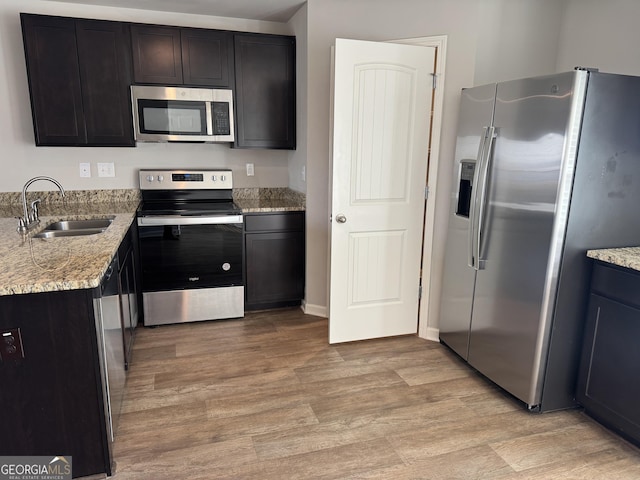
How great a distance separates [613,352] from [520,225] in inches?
29.4

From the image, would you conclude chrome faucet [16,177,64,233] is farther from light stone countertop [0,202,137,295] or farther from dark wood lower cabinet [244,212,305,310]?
dark wood lower cabinet [244,212,305,310]

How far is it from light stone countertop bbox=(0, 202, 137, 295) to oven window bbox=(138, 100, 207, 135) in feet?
2.99

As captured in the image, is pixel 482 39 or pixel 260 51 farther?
pixel 260 51

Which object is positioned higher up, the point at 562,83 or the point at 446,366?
the point at 562,83

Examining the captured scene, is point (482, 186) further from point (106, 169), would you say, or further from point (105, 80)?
point (106, 169)

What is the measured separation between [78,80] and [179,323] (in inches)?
77.0

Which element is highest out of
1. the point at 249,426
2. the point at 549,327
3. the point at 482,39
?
the point at 482,39

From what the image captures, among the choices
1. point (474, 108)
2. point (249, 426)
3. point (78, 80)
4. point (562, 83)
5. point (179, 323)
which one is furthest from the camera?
point (179, 323)

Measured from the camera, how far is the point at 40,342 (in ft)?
5.40

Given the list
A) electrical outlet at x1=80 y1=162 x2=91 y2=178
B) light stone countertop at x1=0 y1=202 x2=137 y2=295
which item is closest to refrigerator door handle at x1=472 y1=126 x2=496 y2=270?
light stone countertop at x1=0 y1=202 x2=137 y2=295

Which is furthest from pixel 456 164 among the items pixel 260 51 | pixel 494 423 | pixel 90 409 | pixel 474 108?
pixel 90 409

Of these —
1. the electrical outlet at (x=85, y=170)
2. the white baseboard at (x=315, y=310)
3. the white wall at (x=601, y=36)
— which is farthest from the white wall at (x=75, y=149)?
the white wall at (x=601, y=36)

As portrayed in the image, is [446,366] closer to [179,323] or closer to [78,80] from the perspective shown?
[179,323]

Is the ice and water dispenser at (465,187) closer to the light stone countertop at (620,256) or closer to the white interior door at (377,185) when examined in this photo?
the white interior door at (377,185)
